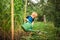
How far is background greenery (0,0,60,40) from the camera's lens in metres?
2.93

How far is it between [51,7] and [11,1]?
0.36 m

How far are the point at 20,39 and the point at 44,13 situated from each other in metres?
0.32

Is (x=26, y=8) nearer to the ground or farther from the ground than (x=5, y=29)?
farther from the ground

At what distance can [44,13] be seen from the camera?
296cm

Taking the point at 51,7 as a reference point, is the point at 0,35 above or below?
below

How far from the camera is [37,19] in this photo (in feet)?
9.76

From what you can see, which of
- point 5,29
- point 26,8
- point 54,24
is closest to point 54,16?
point 54,24

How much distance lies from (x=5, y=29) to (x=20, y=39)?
161 mm

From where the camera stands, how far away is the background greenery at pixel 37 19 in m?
2.93

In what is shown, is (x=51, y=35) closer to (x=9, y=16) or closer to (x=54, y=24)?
(x=54, y=24)

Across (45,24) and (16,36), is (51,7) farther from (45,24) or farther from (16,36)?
(16,36)

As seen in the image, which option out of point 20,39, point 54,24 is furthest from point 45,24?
point 20,39

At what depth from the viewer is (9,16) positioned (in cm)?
303

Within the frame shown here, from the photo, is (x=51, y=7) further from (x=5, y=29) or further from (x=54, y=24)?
(x=5, y=29)
